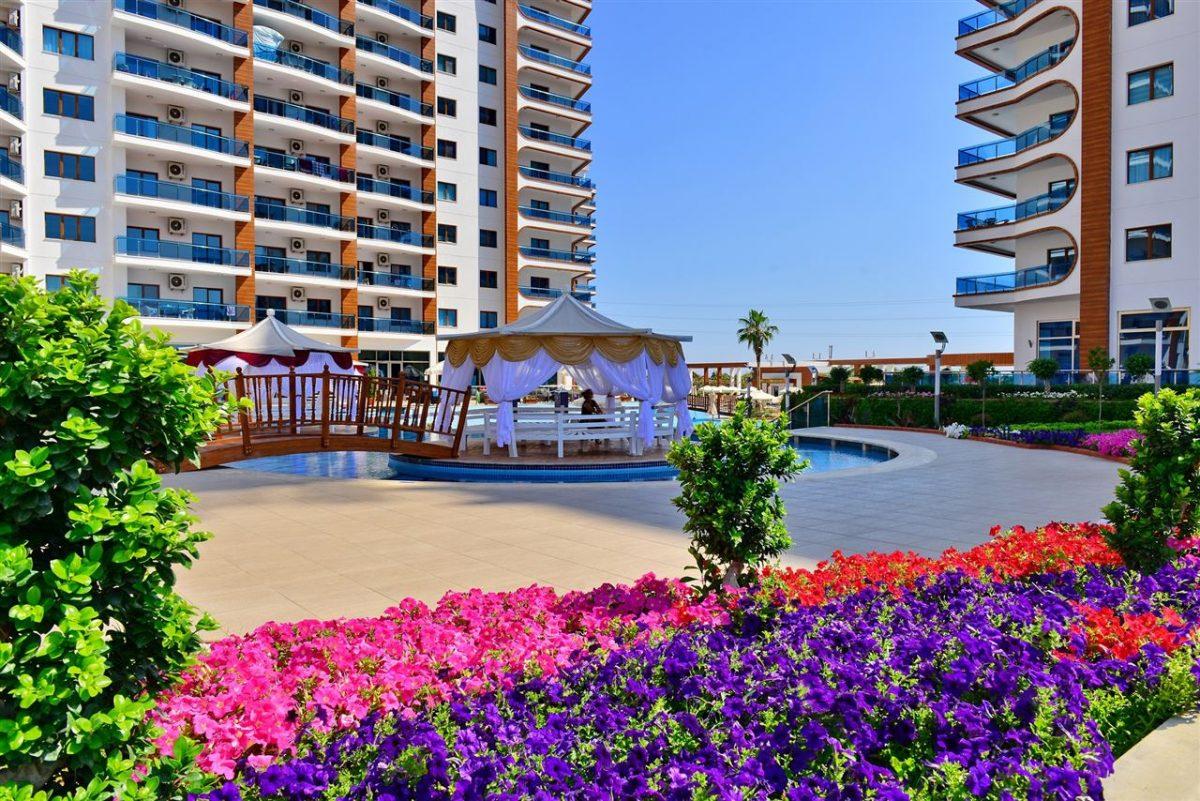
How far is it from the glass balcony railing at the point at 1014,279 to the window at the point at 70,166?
1305 inches

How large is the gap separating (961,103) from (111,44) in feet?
108

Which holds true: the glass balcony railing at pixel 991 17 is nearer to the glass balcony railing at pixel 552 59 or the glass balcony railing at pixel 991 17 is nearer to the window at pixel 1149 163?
the window at pixel 1149 163

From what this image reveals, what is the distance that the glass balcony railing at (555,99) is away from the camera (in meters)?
41.8

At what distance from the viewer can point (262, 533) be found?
766 cm

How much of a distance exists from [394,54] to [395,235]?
344 inches

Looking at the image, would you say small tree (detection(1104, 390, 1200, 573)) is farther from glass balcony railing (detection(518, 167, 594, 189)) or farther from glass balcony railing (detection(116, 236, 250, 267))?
glass balcony railing (detection(518, 167, 594, 189))

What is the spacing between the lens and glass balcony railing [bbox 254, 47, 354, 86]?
105ft

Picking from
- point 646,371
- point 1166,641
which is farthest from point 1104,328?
point 1166,641

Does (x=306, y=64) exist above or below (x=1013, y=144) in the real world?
above

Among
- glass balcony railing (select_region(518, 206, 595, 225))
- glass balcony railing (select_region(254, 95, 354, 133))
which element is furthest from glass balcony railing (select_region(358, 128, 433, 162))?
glass balcony railing (select_region(518, 206, 595, 225))

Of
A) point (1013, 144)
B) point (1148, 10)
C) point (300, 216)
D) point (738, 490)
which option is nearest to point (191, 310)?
point (300, 216)

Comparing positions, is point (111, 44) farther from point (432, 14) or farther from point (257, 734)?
point (257, 734)

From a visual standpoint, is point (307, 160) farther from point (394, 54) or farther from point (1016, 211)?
point (1016, 211)

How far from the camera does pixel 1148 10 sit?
2378 centimetres
